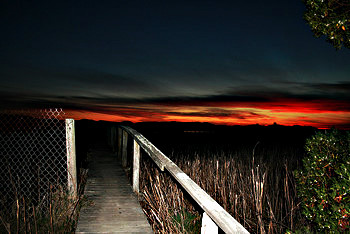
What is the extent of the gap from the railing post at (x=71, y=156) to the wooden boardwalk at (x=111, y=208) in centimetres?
36

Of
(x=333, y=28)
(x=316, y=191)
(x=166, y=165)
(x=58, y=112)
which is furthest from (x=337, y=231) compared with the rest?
(x=58, y=112)

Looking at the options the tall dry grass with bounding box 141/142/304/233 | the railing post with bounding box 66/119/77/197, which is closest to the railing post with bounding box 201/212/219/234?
the tall dry grass with bounding box 141/142/304/233

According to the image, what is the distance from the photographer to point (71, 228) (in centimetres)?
371

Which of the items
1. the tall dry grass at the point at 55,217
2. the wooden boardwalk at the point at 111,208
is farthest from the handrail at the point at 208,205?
the tall dry grass at the point at 55,217

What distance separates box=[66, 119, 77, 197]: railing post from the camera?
423 centimetres

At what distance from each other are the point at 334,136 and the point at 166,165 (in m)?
2.23

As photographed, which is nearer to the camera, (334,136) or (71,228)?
(334,136)

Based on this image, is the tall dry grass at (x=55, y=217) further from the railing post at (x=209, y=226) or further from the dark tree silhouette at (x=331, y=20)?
the dark tree silhouette at (x=331, y=20)

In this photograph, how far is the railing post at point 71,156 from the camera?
4.23 meters

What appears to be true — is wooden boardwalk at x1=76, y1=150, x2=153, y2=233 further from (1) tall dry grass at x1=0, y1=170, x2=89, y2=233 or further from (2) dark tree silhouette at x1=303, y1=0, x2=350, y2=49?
(2) dark tree silhouette at x1=303, y1=0, x2=350, y2=49

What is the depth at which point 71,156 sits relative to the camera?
171 inches

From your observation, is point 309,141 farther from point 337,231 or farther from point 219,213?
point 219,213

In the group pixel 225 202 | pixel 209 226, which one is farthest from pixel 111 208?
pixel 209 226

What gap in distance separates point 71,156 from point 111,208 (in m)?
1.12
